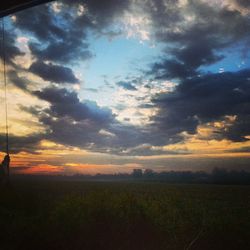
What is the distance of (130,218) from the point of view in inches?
137

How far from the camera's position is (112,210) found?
11.8ft

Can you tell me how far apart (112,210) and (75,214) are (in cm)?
42

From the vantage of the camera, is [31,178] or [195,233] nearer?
[195,233]

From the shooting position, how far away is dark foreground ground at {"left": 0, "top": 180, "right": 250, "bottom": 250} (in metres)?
3.05

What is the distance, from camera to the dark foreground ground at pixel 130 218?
305 cm

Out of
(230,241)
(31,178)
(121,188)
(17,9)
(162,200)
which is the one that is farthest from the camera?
(31,178)

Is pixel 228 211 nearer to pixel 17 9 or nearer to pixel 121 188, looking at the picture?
pixel 121 188

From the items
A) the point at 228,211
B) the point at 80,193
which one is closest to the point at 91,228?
the point at 80,193

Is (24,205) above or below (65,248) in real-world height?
above

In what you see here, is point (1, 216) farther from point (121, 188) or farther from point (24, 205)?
point (121, 188)

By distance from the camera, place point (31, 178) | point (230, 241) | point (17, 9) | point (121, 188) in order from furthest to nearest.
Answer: point (31, 178) → point (121, 188) → point (17, 9) → point (230, 241)

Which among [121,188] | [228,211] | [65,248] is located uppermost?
[121,188]

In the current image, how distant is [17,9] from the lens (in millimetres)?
3221

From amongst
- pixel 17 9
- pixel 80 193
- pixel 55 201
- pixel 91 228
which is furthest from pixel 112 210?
pixel 17 9
